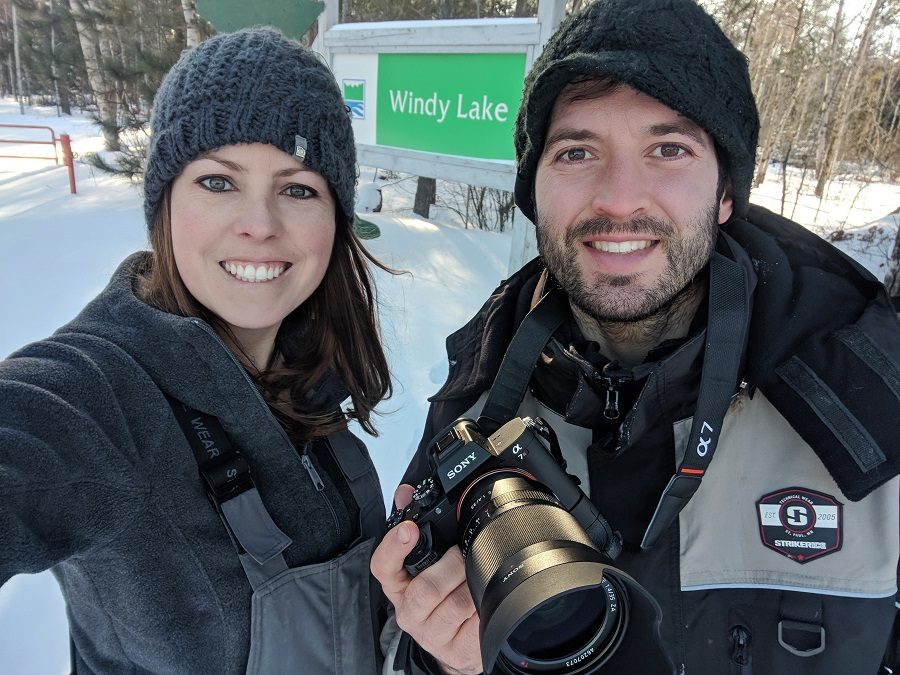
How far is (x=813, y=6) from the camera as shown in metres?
9.70

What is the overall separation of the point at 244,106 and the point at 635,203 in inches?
36.2

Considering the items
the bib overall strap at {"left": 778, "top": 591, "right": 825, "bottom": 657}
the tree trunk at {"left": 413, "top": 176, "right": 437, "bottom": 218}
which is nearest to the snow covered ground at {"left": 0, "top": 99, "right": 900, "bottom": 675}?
the tree trunk at {"left": 413, "top": 176, "right": 437, "bottom": 218}

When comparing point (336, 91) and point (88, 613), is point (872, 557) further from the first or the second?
point (336, 91)

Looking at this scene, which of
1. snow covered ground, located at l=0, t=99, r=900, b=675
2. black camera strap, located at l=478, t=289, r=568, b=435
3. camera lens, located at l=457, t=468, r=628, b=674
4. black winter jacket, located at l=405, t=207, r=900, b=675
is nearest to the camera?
camera lens, located at l=457, t=468, r=628, b=674

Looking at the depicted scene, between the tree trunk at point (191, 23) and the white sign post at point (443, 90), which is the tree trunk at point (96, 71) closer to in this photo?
the tree trunk at point (191, 23)

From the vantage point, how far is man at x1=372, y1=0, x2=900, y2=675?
3.40 feet

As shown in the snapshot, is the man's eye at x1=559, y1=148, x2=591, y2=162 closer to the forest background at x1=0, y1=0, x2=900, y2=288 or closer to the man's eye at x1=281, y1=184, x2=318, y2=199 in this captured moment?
the man's eye at x1=281, y1=184, x2=318, y2=199

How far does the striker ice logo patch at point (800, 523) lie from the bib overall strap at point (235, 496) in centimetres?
95

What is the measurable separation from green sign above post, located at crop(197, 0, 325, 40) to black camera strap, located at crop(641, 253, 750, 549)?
3.64m

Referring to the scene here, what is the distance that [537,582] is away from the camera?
78 centimetres

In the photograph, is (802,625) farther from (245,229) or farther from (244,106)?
(244,106)

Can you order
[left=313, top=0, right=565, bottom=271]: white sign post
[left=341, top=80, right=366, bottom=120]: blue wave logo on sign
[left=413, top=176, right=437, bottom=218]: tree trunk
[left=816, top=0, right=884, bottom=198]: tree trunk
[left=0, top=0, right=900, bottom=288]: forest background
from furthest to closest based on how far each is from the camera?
[left=413, top=176, right=437, bottom=218]: tree trunk → [left=816, top=0, right=884, bottom=198]: tree trunk → [left=0, top=0, right=900, bottom=288]: forest background → [left=341, top=80, right=366, bottom=120]: blue wave logo on sign → [left=313, top=0, right=565, bottom=271]: white sign post

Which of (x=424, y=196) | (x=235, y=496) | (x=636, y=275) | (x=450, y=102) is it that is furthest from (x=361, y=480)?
(x=424, y=196)

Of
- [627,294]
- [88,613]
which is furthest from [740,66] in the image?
[88,613]
